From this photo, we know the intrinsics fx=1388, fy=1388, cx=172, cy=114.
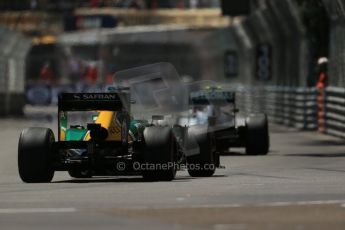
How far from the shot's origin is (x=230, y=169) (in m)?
18.2

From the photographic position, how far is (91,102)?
15.8m

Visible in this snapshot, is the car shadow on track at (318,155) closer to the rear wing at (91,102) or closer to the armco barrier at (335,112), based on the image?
Result: the armco barrier at (335,112)

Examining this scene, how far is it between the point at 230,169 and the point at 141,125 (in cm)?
254

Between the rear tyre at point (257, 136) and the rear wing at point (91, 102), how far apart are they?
6.29m

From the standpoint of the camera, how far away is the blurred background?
32094 millimetres

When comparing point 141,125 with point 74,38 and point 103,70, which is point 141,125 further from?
point 74,38

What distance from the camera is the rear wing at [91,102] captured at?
1575 cm

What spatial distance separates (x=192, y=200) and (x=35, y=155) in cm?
337

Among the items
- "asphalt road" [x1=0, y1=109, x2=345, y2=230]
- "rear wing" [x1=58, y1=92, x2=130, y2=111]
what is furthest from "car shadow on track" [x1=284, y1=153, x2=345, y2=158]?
"rear wing" [x1=58, y1=92, x2=130, y2=111]

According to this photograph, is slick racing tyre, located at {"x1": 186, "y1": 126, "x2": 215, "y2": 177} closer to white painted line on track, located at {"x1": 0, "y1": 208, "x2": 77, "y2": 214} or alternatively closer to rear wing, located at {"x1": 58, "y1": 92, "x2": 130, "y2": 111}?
rear wing, located at {"x1": 58, "y1": 92, "x2": 130, "y2": 111}

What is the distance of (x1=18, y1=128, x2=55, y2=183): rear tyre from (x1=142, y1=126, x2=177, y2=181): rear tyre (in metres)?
1.10

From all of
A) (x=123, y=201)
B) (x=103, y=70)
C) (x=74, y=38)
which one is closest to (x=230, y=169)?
(x=123, y=201)

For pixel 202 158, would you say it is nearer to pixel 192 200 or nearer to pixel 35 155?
pixel 35 155

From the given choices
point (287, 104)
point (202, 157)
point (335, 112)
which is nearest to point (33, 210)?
point (202, 157)
